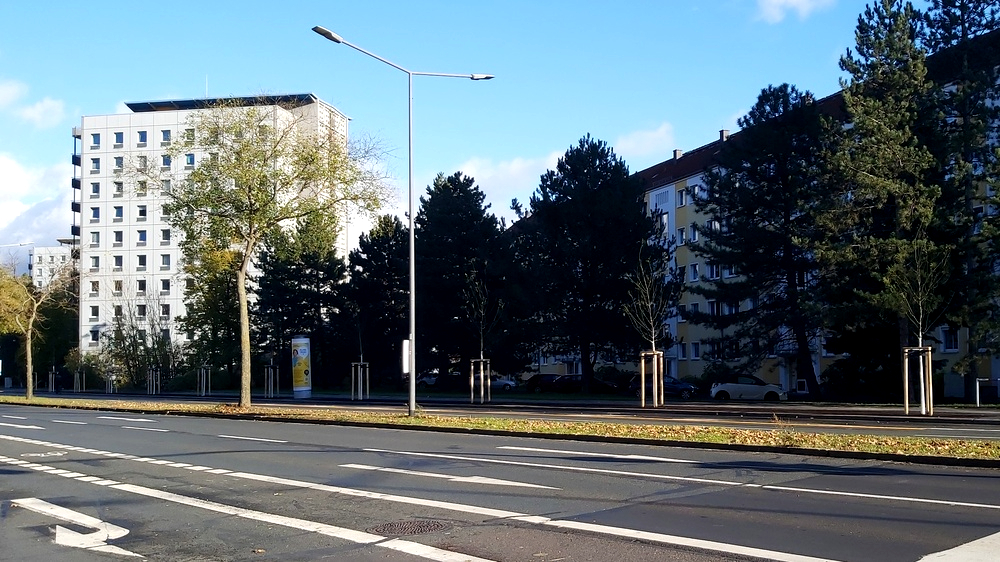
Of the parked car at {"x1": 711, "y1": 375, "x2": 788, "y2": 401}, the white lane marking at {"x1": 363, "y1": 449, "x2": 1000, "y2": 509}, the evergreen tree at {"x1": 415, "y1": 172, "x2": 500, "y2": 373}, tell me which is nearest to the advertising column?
the evergreen tree at {"x1": 415, "y1": 172, "x2": 500, "y2": 373}

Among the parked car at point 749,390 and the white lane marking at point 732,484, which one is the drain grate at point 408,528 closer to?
the white lane marking at point 732,484

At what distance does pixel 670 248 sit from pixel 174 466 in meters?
38.5

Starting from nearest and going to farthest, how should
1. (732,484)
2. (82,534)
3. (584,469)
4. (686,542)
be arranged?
(686,542) → (82,534) → (732,484) → (584,469)

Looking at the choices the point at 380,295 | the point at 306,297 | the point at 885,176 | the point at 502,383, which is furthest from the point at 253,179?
the point at 502,383

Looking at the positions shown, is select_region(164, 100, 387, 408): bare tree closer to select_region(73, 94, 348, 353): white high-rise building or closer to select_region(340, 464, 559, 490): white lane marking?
select_region(340, 464, 559, 490): white lane marking

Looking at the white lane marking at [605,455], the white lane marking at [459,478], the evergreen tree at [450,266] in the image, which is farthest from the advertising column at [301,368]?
the white lane marking at [459,478]

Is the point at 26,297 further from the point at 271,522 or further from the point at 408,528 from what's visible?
the point at 408,528

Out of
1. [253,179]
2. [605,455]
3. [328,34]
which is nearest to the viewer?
[605,455]

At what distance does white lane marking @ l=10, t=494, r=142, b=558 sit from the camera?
9.02 m

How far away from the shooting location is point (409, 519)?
10086 millimetres

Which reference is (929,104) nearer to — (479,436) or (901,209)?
(901,209)

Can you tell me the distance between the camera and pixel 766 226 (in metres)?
42.7

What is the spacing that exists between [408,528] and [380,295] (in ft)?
184

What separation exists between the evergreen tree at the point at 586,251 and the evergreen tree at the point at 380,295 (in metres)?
15.9
